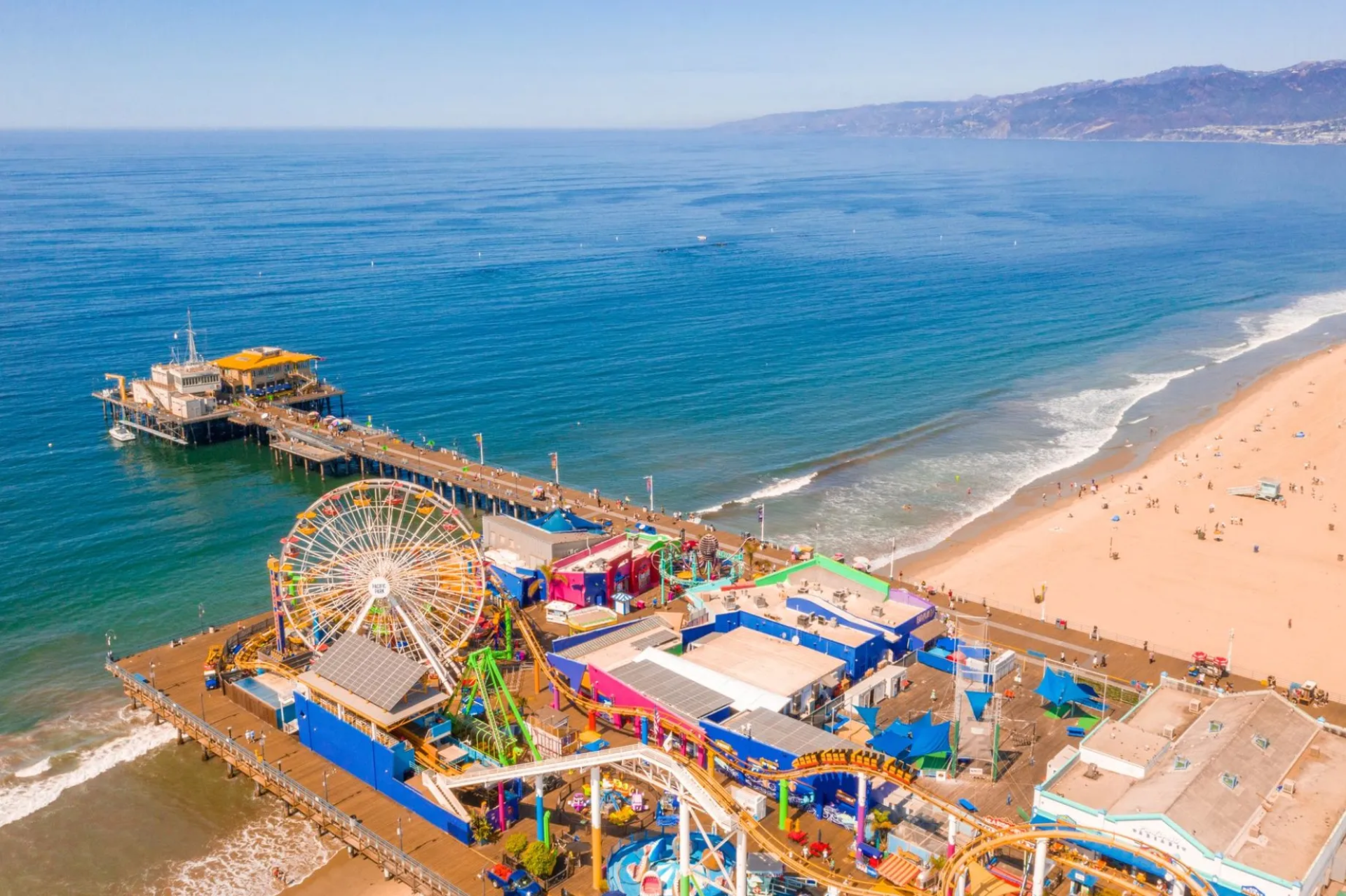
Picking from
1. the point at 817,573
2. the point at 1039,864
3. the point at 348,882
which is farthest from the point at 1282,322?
the point at 348,882

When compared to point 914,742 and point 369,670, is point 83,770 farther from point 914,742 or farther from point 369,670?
point 914,742

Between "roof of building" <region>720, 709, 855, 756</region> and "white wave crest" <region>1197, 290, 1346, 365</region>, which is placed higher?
"white wave crest" <region>1197, 290, 1346, 365</region>

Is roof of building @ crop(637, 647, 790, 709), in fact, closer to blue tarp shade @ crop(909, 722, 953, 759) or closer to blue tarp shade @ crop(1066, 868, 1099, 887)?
blue tarp shade @ crop(909, 722, 953, 759)

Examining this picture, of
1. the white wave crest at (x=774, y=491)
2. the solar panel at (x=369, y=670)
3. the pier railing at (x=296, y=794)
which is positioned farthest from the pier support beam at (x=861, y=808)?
the white wave crest at (x=774, y=491)

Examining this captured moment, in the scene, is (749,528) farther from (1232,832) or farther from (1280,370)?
(1280,370)

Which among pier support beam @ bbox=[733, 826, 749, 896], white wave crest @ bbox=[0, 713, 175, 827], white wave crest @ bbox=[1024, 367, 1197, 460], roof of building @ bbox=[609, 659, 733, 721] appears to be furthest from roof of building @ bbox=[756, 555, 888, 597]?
white wave crest @ bbox=[1024, 367, 1197, 460]
